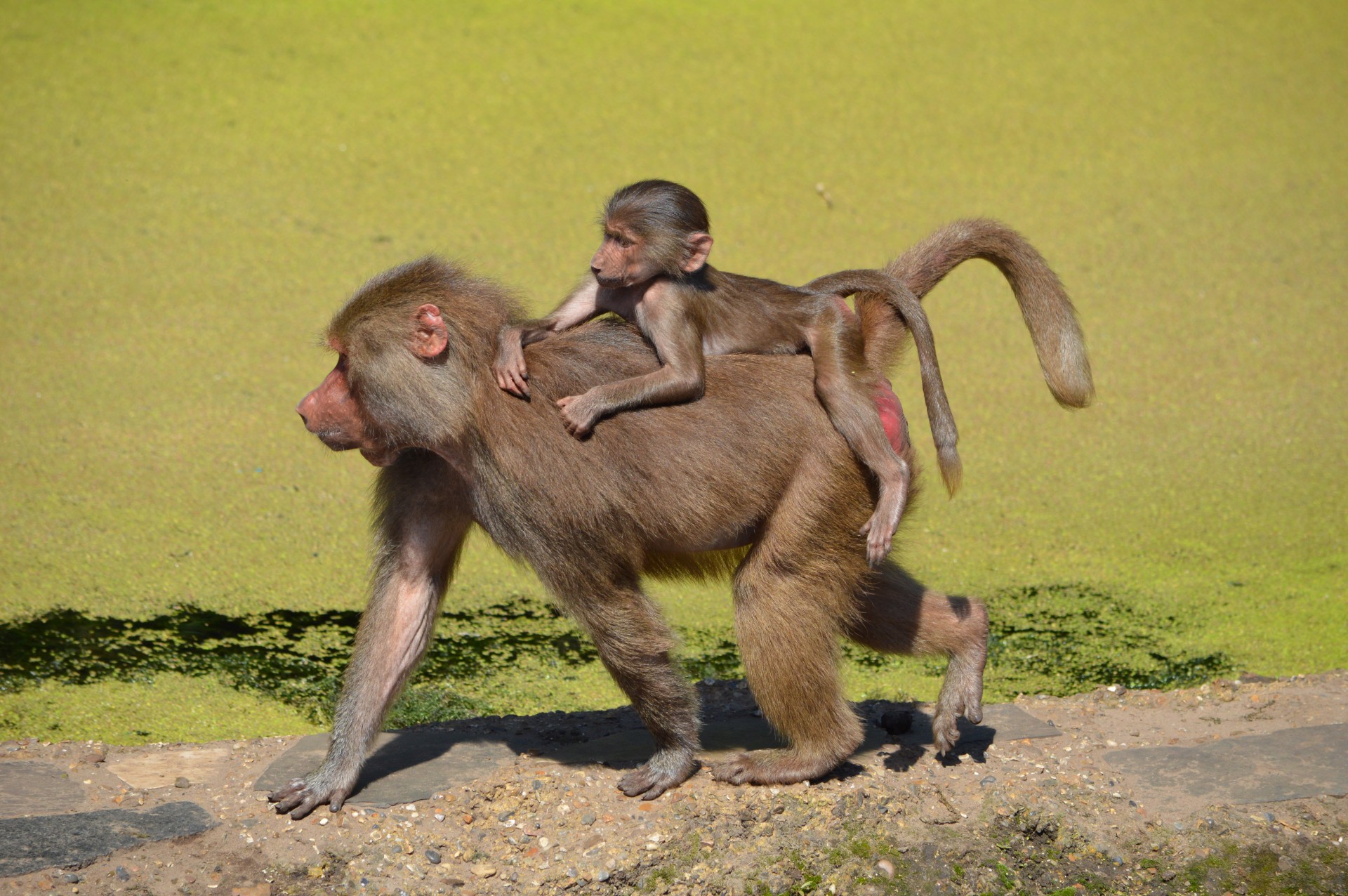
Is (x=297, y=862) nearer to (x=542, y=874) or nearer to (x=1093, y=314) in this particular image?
(x=542, y=874)

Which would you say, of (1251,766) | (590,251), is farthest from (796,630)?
(590,251)

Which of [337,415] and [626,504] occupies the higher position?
[337,415]

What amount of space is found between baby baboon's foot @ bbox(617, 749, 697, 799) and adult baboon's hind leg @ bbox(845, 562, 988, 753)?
0.45 meters

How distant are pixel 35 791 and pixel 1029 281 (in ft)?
7.81

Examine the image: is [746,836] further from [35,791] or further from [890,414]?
[35,791]

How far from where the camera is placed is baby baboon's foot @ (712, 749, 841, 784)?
9.43 ft

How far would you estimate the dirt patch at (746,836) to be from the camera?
2.60 metres

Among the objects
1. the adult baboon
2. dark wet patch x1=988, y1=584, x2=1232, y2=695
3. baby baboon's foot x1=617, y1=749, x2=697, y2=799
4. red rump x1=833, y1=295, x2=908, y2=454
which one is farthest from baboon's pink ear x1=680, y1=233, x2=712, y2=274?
dark wet patch x1=988, y1=584, x2=1232, y2=695

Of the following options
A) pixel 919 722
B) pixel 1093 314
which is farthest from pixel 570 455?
pixel 1093 314

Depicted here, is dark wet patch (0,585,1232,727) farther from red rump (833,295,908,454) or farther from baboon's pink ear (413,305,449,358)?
baboon's pink ear (413,305,449,358)

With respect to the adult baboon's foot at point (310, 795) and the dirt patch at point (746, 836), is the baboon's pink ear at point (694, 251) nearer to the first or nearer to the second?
the dirt patch at point (746, 836)

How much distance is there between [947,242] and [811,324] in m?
0.42

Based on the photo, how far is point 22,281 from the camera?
572cm

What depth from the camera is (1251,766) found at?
308 cm
